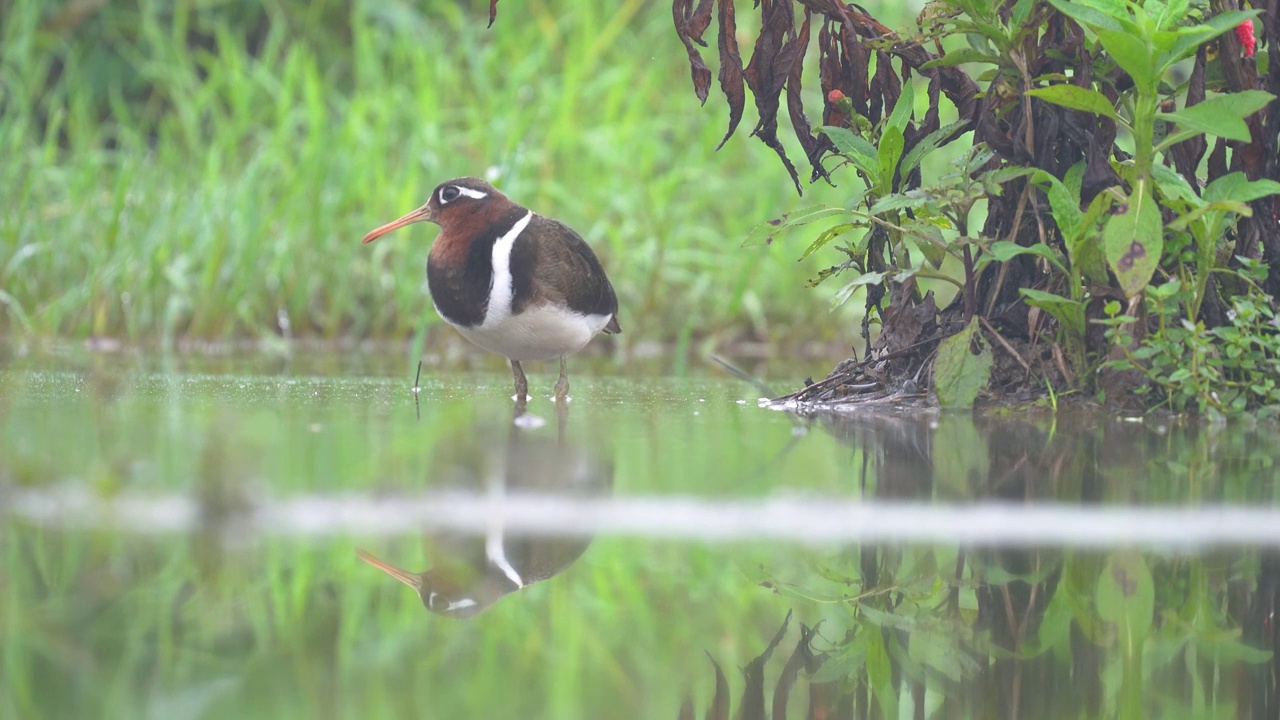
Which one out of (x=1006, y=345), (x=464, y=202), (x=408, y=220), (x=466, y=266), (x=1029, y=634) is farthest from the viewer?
(x=408, y=220)

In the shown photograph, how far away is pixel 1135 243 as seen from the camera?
355 centimetres

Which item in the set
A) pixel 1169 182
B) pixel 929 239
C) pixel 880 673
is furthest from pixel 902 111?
pixel 880 673

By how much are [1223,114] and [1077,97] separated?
0.34 metres

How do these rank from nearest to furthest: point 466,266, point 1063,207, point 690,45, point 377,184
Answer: point 1063,207
point 690,45
point 466,266
point 377,184

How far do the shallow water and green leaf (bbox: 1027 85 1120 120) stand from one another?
81 cm

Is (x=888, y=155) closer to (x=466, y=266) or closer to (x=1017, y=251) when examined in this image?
(x=1017, y=251)

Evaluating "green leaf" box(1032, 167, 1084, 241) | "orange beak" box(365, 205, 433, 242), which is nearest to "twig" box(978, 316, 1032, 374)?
"green leaf" box(1032, 167, 1084, 241)

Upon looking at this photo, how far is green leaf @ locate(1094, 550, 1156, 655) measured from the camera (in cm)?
198

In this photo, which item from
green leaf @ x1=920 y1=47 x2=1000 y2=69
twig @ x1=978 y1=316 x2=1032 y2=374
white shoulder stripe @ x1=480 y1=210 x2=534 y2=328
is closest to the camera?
green leaf @ x1=920 y1=47 x2=1000 y2=69

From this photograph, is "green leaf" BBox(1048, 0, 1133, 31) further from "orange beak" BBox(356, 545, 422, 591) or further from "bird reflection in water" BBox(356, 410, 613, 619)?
"orange beak" BBox(356, 545, 422, 591)

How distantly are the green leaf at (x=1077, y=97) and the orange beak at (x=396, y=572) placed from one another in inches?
83.7

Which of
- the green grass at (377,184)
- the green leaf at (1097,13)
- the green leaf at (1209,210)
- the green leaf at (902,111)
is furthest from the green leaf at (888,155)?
the green grass at (377,184)

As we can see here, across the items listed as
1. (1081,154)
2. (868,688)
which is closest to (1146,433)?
(1081,154)

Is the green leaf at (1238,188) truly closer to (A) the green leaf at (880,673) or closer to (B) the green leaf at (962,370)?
(B) the green leaf at (962,370)
